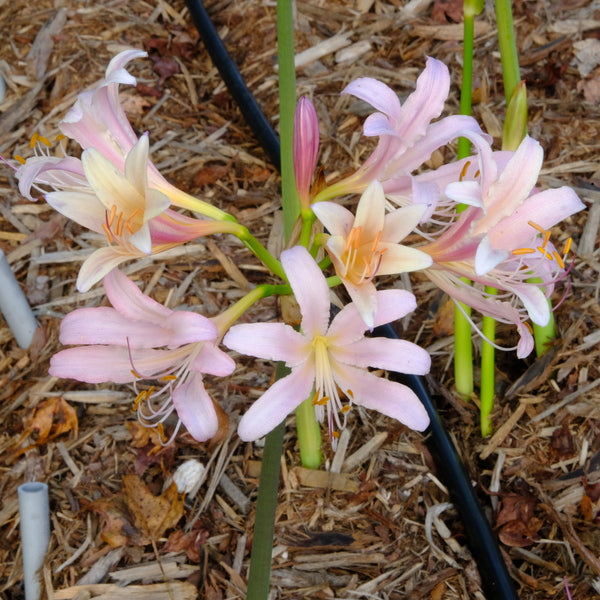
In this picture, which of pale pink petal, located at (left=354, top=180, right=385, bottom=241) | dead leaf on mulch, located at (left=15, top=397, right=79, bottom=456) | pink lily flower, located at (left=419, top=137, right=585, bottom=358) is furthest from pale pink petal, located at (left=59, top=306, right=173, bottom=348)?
dead leaf on mulch, located at (left=15, top=397, right=79, bottom=456)

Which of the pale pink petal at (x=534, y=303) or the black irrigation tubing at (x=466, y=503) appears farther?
the black irrigation tubing at (x=466, y=503)

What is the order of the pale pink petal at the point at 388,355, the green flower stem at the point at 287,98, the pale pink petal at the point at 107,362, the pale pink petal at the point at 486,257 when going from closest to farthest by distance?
the pale pink petal at the point at 486,257 < the pale pink petal at the point at 388,355 < the pale pink petal at the point at 107,362 < the green flower stem at the point at 287,98

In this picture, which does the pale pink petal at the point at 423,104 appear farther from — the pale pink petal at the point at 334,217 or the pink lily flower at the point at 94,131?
the pink lily flower at the point at 94,131

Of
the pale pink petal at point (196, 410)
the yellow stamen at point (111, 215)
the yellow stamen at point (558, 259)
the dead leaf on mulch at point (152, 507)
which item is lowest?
the dead leaf on mulch at point (152, 507)

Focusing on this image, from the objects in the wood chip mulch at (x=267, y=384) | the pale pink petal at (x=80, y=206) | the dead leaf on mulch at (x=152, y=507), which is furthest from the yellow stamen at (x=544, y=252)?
the dead leaf on mulch at (x=152, y=507)

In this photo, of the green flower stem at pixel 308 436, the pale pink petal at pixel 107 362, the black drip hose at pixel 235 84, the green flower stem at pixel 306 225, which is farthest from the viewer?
the black drip hose at pixel 235 84

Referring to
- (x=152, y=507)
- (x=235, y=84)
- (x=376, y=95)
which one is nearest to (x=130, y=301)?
(x=376, y=95)
